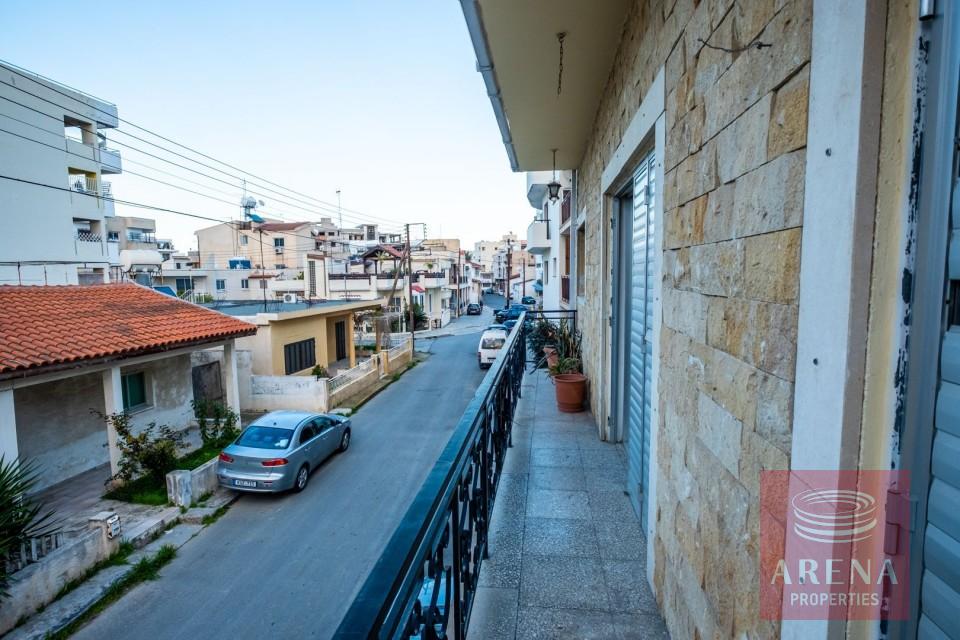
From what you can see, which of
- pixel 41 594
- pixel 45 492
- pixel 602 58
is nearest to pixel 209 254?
pixel 45 492

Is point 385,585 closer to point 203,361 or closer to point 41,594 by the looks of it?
point 41,594

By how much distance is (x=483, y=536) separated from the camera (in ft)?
8.25

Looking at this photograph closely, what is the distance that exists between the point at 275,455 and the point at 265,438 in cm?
65

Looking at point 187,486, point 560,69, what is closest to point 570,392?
point 560,69

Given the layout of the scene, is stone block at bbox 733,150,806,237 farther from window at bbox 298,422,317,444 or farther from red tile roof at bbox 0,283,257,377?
window at bbox 298,422,317,444

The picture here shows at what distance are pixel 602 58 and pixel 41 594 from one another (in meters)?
8.75

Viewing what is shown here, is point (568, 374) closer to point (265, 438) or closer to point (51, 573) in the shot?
point (265, 438)

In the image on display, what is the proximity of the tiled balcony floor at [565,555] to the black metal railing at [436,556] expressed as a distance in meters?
0.17

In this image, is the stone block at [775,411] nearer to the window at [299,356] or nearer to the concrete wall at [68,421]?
the concrete wall at [68,421]

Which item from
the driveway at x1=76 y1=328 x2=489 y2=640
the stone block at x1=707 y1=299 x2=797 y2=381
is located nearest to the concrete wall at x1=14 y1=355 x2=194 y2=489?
the driveway at x1=76 y1=328 x2=489 y2=640

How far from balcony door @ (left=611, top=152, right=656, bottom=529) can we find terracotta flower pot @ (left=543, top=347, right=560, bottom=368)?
2.01 meters

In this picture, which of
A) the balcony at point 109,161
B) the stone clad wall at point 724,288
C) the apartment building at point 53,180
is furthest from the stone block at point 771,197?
the balcony at point 109,161

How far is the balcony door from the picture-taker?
285 centimetres

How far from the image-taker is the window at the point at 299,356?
16.4 m
